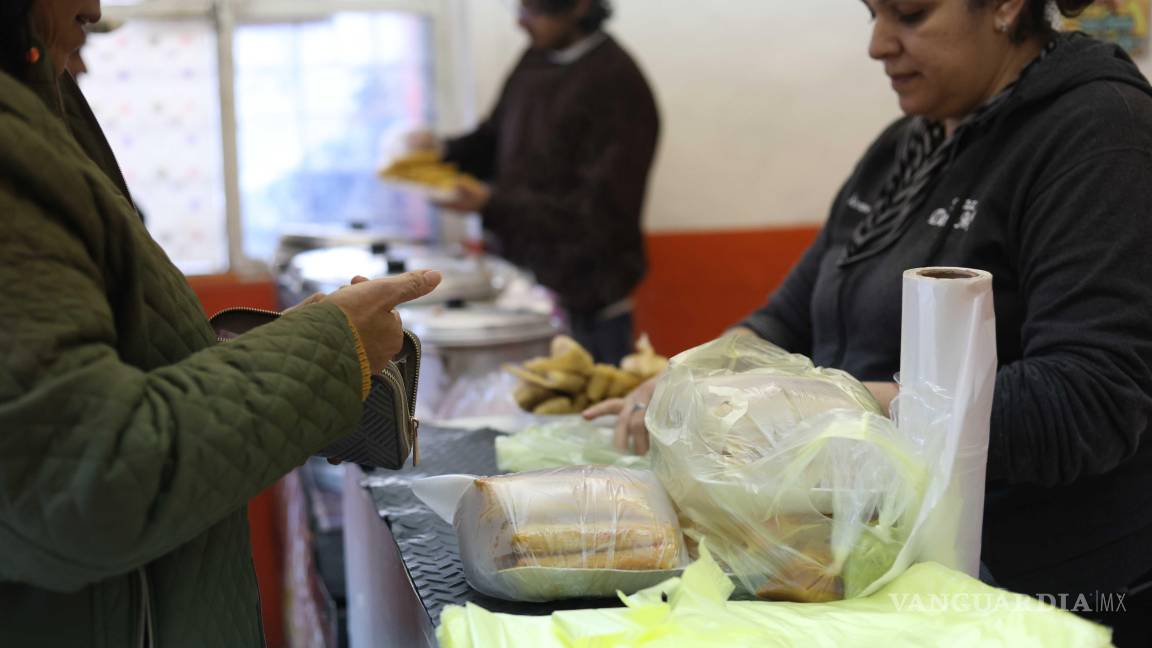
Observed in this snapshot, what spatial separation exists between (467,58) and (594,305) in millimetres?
1197

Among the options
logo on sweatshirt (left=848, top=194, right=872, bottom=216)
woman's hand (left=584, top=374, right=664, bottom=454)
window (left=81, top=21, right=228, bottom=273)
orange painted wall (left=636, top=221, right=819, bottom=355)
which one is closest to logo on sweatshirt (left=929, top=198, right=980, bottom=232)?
logo on sweatshirt (left=848, top=194, right=872, bottom=216)

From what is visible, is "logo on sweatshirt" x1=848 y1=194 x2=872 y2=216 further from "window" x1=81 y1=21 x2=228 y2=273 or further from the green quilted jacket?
"window" x1=81 y1=21 x2=228 y2=273

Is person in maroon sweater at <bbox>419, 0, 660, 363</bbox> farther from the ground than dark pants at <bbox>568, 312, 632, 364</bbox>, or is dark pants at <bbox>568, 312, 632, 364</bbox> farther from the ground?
person in maroon sweater at <bbox>419, 0, 660, 363</bbox>

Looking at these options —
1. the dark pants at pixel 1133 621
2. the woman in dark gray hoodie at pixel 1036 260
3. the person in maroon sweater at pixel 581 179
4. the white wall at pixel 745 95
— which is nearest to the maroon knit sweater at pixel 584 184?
the person in maroon sweater at pixel 581 179

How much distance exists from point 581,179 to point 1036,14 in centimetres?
207

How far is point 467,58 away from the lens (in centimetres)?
429

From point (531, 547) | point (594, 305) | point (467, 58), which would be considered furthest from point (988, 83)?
point (467, 58)

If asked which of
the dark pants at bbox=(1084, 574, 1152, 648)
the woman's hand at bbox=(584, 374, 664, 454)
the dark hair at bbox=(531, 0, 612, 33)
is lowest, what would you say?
the dark pants at bbox=(1084, 574, 1152, 648)

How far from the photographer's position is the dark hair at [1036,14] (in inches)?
64.1

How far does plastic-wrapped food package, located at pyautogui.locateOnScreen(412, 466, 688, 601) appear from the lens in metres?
1.18

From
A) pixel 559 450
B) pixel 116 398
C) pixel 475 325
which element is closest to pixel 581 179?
pixel 475 325

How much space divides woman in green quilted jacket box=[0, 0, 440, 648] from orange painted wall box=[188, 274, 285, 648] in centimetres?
275

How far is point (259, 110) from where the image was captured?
4156 mm

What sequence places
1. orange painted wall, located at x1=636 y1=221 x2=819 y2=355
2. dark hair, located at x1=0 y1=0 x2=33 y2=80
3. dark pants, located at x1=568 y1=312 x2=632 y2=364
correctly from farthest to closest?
1. orange painted wall, located at x1=636 y1=221 x2=819 y2=355
2. dark pants, located at x1=568 y1=312 x2=632 y2=364
3. dark hair, located at x1=0 y1=0 x2=33 y2=80
